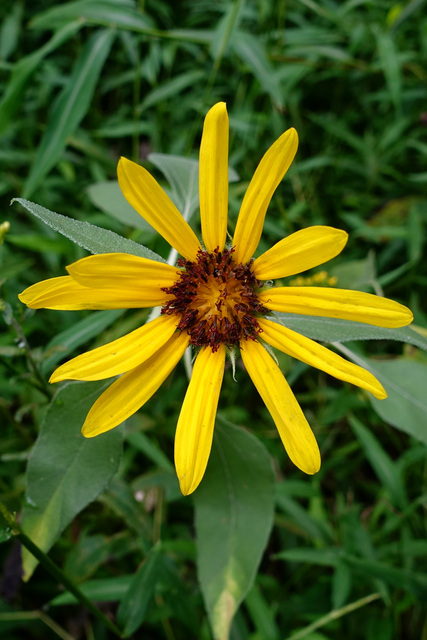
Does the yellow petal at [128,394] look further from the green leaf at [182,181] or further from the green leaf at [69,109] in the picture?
the green leaf at [69,109]

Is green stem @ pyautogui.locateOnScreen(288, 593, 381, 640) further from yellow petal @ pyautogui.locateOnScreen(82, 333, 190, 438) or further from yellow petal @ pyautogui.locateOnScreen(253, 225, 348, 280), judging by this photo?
yellow petal @ pyautogui.locateOnScreen(253, 225, 348, 280)

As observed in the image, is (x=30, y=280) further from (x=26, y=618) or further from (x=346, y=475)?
(x=346, y=475)

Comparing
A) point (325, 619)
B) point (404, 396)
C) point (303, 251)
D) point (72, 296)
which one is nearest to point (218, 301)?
point (303, 251)

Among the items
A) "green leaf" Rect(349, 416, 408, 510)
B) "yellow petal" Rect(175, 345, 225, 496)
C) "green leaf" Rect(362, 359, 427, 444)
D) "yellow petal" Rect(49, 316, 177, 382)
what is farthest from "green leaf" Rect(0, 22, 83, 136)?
"green leaf" Rect(349, 416, 408, 510)

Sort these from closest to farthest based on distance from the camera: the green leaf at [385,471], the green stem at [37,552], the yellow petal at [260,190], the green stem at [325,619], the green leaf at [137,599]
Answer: the green stem at [37,552], the yellow petal at [260,190], the green leaf at [137,599], the green stem at [325,619], the green leaf at [385,471]

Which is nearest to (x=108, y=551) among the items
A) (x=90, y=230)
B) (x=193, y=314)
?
(x=193, y=314)

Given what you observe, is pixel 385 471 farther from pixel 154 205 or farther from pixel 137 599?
pixel 154 205

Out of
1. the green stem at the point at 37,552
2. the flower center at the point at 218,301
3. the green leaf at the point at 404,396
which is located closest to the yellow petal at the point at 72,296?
the flower center at the point at 218,301
